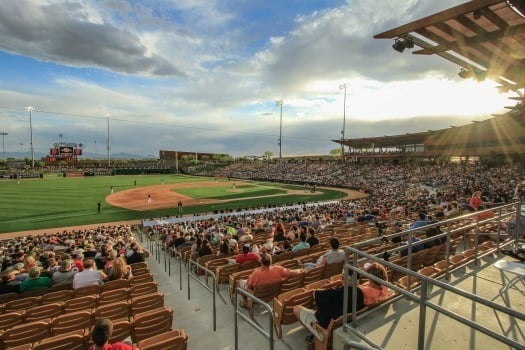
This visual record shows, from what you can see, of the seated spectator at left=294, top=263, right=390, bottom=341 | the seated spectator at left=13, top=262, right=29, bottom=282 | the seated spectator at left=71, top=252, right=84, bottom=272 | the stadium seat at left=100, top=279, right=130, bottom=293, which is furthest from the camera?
the seated spectator at left=71, top=252, right=84, bottom=272

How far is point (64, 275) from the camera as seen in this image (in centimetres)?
730

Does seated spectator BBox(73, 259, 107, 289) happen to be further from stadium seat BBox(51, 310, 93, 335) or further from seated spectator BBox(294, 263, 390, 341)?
seated spectator BBox(294, 263, 390, 341)

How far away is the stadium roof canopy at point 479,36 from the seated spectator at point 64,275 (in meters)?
8.99

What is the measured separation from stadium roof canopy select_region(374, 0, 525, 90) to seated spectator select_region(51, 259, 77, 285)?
8.99 meters

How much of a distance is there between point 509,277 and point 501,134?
4412 cm

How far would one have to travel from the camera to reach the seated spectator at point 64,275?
286 inches

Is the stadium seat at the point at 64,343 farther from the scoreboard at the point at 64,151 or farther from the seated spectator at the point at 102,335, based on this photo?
the scoreboard at the point at 64,151

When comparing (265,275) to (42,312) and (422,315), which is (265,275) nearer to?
(422,315)

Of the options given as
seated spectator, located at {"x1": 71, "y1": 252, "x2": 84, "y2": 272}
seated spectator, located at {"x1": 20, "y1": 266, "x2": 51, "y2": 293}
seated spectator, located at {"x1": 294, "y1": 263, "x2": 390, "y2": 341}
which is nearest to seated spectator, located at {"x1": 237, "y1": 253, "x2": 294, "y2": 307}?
seated spectator, located at {"x1": 294, "y1": 263, "x2": 390, "y2": 341}

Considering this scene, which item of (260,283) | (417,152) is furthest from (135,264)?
(417,152)

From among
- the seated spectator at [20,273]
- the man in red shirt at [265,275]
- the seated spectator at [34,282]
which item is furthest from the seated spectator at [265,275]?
the seated spectator at [20,273]

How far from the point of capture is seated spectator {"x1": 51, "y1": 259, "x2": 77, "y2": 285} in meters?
7.25

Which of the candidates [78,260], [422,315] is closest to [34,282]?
[78,260]

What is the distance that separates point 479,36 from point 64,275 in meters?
10.3
